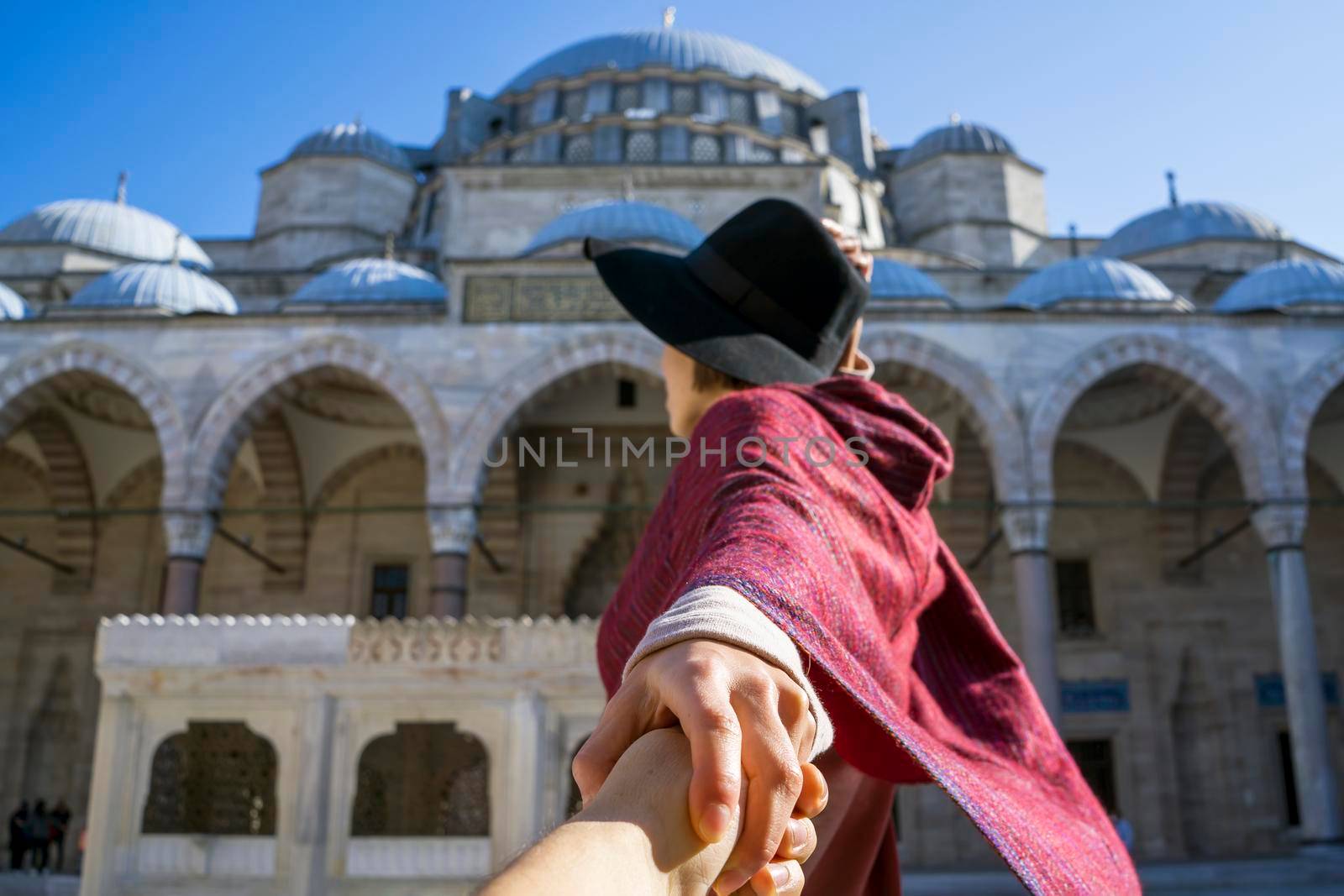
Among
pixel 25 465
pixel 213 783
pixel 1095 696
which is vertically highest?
pixel 25 465

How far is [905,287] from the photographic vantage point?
12.4m

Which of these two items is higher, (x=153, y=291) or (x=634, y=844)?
(x=153, y=291)

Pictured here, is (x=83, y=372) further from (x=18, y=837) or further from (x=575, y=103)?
(x=575, y=103)

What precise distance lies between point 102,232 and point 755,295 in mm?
17801

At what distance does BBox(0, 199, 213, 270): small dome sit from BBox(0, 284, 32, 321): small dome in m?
3.41

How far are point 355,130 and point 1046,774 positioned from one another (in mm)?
20741

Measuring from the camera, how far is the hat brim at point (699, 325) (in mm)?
1355

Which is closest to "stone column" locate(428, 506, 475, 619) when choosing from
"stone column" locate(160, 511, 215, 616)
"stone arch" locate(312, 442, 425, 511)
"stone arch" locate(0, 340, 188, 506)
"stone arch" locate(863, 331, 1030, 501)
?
"stone column" locate(160, 511, 215, 616)

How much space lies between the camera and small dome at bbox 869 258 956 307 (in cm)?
1210

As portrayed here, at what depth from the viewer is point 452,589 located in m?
11.0

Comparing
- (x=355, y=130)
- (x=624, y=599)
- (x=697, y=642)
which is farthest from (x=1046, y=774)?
(x=355, y=130)

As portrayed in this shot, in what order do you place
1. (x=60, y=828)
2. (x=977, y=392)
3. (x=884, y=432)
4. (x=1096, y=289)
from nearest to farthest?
(x=884, y=432)
(x=977, y=392)
(x=60, y=828)
(x=1096, y=289)

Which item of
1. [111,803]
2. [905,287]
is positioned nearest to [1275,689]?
[905,287]

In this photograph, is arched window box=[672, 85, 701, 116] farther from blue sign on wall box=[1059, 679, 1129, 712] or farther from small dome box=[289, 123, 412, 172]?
blue sign on wall box=[1059, 679, 1129, 712]
